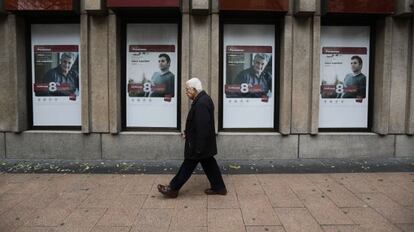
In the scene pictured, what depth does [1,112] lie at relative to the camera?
28.5 feet

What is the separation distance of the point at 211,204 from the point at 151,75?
408 cm

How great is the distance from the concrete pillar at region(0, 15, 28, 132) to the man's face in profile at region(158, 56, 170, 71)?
3.12m

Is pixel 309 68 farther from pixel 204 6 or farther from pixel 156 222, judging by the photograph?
pixel 156 222

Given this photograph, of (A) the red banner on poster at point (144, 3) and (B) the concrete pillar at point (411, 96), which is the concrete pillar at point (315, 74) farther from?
(A) the red banner on poster at point (144, 3)

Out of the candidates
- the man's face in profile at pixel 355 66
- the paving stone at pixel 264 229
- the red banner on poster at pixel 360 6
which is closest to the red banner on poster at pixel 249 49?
the red banner on poster at pixel 360 6

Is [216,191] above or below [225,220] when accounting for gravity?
above

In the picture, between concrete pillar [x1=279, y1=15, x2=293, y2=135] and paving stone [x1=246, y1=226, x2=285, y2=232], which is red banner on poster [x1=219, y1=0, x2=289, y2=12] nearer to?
concrete pillar [x1=279, y1=15, x2=293, y2=135]

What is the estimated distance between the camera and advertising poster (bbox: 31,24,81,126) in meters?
8.92

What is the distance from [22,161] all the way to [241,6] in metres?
5.81

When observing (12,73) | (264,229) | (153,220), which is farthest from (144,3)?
(264,229)

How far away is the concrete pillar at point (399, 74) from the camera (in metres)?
8.59

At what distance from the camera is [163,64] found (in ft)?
29.1

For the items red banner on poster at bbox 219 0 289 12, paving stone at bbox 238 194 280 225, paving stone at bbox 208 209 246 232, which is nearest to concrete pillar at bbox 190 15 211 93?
red banner on poster at bbox 219 0 289 12

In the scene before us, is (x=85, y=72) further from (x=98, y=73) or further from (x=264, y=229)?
(x=264, y=229)
